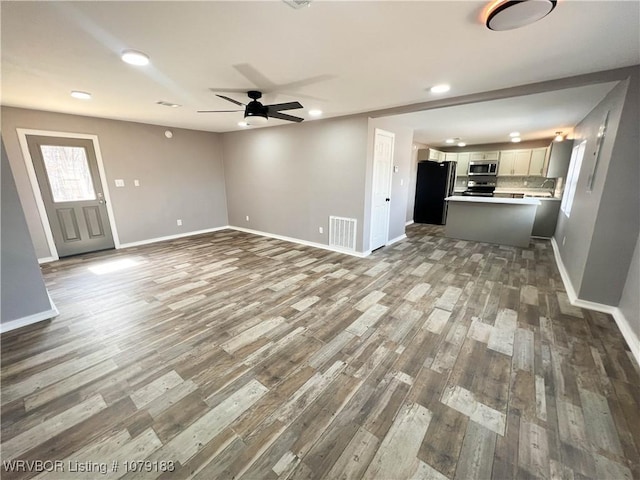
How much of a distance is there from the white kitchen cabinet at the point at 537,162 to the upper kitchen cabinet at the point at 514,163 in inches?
3.5

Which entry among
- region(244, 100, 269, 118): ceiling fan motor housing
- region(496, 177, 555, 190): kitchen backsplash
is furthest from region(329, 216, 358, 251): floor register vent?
region(496, 177, 555, 190): kitchen backsplash

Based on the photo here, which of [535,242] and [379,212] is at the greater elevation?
[379,212]

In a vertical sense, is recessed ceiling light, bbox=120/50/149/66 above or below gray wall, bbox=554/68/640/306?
above

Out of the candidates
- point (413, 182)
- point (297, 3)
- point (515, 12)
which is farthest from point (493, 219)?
point (297, 3)

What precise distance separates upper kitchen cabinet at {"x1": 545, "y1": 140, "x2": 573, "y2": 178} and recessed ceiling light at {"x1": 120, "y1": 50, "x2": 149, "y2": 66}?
7543 millimetres

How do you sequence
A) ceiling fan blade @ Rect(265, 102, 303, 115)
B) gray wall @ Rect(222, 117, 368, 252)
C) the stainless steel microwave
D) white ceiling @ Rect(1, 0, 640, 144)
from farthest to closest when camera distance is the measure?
the stainless steel microwave < gray wall @ Rect(222, 117, 368, 252) < ceiling fan blade @ Rect(265, 102, 303, 115) < white ceiling @ Rect(1, 0, 640, 144)

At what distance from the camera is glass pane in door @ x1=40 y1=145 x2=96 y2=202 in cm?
430

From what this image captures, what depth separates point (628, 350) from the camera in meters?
2.20

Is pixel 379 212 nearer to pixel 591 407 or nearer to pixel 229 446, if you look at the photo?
pixel 591 407

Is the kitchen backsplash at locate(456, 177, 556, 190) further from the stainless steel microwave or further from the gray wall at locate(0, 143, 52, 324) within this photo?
the gray wall at locate(0, 143, 52, 324)

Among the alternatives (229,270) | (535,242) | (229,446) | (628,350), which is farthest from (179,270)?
(535,242)

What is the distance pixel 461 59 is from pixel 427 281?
264 centimetres

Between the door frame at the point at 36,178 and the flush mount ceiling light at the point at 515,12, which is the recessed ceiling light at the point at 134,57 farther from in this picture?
the door frame at the point at 36,178

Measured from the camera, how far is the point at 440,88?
296 cm
